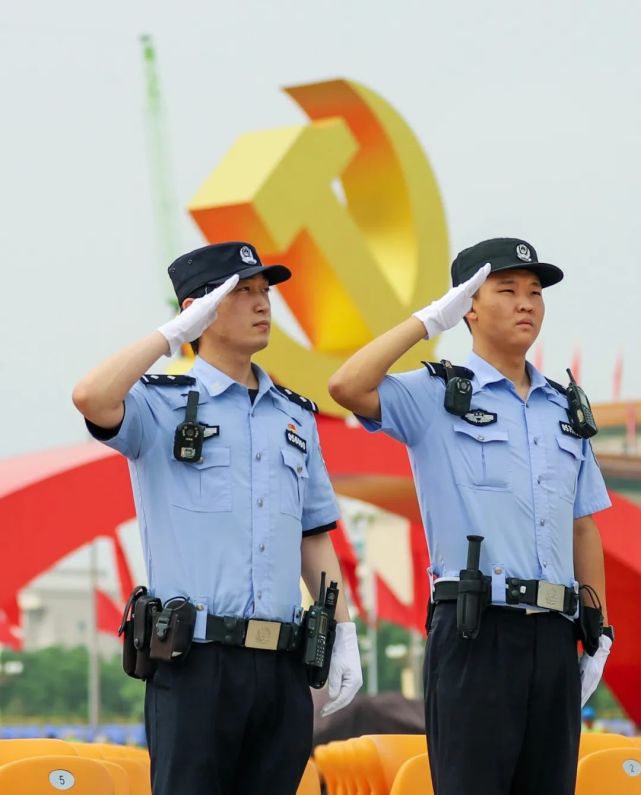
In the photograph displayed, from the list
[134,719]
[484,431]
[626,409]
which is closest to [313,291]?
[484,431]

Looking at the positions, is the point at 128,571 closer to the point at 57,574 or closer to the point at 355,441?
the point at 355,441

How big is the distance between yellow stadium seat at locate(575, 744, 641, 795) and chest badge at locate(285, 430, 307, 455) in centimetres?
149

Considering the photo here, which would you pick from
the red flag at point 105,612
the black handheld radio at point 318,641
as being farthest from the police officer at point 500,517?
the red flag at point 105,612

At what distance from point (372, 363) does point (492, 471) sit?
1.41 feet

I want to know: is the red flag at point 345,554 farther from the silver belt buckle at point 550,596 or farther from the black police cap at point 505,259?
the silver belt buckle at point 550,596

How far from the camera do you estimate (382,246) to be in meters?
14.9

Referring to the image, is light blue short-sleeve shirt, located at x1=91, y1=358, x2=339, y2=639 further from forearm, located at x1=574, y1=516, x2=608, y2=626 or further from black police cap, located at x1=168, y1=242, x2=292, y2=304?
forearm, located at x1=574, y1=516, x2=608, y2=626

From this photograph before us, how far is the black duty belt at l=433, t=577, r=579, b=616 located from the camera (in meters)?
3.83

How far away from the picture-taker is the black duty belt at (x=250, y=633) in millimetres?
3643

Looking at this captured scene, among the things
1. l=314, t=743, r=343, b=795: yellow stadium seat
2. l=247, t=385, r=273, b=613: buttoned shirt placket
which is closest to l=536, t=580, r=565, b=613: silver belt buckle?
l=247, t=385, r=273, b=613: buttoned shirt placket

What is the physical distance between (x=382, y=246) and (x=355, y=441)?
212 centimetres

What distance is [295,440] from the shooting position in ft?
13.1

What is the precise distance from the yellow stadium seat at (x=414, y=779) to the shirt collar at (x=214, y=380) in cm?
139

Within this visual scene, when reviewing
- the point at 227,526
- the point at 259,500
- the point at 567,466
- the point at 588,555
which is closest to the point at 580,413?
the point at 567,466
